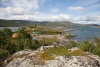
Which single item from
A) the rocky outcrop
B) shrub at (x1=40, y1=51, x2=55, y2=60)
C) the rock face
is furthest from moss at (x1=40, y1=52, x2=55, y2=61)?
the rock face

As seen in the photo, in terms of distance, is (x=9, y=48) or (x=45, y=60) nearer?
(x=45, y=60)

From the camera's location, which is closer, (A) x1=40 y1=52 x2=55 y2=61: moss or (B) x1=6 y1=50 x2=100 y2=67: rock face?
(B) x1=6 y1=50 x2=100 y2=67: rock face

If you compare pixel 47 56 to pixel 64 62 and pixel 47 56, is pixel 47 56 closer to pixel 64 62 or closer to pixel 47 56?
pixel 47 56

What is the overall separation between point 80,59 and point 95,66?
305cm

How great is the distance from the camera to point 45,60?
88.1 ft

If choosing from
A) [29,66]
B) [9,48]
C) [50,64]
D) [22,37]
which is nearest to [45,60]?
[50,64]

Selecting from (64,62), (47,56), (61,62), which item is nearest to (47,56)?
(47,56)

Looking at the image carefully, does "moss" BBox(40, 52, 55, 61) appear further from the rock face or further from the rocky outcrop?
the rock face

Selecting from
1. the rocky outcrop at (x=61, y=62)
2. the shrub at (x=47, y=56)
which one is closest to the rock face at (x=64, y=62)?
the rocky outcrop at (x=61, y=62)

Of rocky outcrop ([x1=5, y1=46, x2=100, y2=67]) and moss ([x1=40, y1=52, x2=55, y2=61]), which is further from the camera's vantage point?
moss ([x1=40, y1=52, x2=55, y2=61])

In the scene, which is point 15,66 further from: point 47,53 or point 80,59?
point 80,59

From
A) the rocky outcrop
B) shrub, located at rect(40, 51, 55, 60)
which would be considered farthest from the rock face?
shrub, located at rect(40, 51, 55, 60)

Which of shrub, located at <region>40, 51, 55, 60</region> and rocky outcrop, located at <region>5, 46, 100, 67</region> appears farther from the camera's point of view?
shrub, located at <region>40, 51, 55, 60</region>

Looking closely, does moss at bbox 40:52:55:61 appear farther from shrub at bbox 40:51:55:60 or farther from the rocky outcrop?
the rocky outcrop
